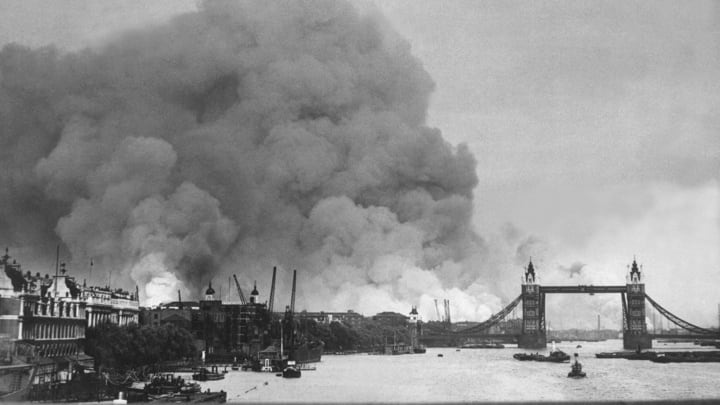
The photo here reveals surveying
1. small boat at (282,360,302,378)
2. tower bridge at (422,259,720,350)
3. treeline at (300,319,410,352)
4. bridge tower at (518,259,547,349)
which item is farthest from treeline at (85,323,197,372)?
bridge tower at (518,259,547,349)

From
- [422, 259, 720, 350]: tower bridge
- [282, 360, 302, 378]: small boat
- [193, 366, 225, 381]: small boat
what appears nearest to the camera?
[193, 366, 225, 381]: small boat

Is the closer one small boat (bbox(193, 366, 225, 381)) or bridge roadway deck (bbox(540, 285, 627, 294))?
small boat (bbox(193, 366, 225, 381))

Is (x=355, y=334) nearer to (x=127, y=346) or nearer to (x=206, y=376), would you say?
(x=206, y=376)

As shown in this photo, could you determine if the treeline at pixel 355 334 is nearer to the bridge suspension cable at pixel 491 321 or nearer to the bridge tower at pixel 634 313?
the bridge suspension cable at pixel 491 321

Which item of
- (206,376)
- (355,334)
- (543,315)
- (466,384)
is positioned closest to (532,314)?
(543,315)

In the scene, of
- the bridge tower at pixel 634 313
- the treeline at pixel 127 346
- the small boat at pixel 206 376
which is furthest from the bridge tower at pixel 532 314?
the treeline at pixel 127 346

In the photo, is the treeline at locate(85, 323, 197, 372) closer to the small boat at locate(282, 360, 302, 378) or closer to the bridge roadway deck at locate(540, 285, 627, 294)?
the small boat at locate(282, 360, 302, 378)
